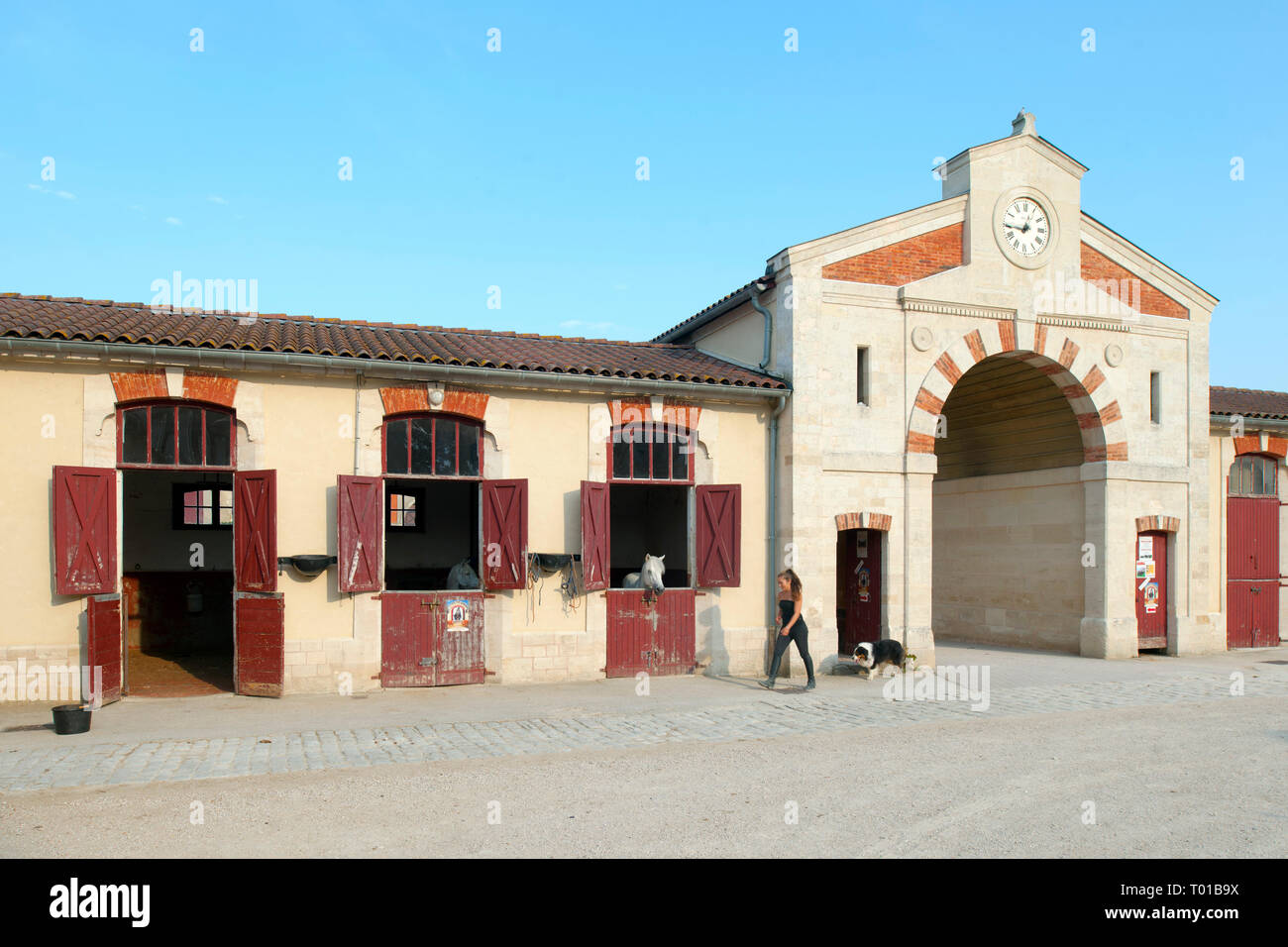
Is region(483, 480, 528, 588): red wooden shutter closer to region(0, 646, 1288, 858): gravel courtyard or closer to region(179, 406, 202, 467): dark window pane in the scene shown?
region(0, 646, 1288, 858): gravel courtyard

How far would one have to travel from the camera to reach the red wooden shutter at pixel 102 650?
34.9ft

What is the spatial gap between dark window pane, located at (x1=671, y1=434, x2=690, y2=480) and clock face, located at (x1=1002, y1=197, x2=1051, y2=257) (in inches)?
258

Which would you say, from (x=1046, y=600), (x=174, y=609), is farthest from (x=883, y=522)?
(x=174, y=609)

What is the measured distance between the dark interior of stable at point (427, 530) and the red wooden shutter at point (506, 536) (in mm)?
5817

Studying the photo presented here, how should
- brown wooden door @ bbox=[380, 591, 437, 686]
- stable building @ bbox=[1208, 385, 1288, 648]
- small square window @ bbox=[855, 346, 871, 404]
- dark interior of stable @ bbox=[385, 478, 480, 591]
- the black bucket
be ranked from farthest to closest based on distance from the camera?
dark interior of stable @ bbox=[385, 478, 480, 591] → stable building @ bbox=[1208, 385, 1288, 648] → small square window @ bbox=[855, 346, 871, 404] → brown wooden door @ bbox=[380, 591, 437, 686] → the black bucket

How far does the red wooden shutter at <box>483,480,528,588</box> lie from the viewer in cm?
1255

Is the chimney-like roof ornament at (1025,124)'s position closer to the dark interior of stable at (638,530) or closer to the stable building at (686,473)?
the stable building at (686,473)

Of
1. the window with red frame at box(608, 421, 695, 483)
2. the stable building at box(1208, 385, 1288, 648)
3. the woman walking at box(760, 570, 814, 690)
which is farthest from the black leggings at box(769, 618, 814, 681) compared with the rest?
the stable building at box(1208, 385, 1288, 648)

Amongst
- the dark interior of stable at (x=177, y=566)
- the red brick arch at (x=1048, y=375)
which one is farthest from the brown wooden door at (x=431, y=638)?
the red brick arch at (x=1048, y=375)

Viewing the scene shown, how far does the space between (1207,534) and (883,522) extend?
7.20 metres

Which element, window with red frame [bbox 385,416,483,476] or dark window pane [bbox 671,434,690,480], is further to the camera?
dark window pane [bbox 671,434,690,480]

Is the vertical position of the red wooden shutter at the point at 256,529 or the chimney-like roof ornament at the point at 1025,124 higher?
the chimney-like roof ornament at the point at 1025,124
